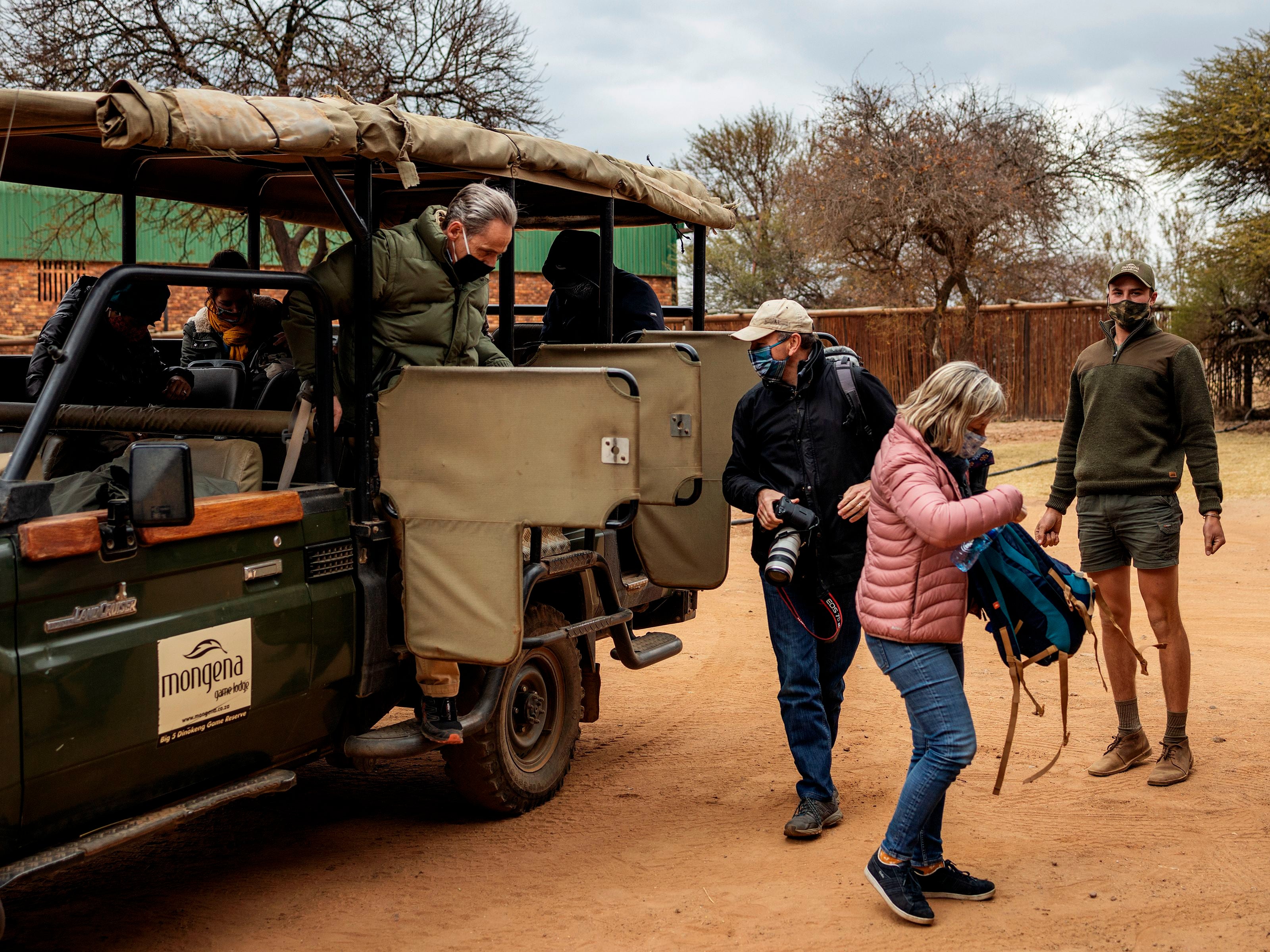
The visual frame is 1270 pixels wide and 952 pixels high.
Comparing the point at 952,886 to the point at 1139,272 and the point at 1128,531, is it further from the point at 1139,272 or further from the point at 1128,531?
the point at 1139,272

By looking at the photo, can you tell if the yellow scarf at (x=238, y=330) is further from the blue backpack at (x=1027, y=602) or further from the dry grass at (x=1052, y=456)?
the dry grass at (x=1052, y=456)

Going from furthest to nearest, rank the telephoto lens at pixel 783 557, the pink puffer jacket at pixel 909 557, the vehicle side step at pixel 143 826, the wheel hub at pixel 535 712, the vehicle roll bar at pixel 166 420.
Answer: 1. the wheel hub at pixel 535 712
2. the vehicle roll bar at pixel 166 420
3. the telephoto lens at pixel 783 557
4. the pink puffer jacket at pixel 909 557
5. the vehicle side step at pixel 143 826

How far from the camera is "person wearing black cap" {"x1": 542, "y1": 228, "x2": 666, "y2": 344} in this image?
6.24 m

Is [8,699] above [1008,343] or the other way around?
the other way around

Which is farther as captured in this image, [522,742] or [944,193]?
[944,193]

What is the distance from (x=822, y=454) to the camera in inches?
193

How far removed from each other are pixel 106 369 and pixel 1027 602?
3.71 metres

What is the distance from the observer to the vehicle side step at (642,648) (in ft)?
19.6

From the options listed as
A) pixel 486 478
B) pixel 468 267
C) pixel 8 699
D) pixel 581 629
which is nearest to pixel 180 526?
pixel 8 699

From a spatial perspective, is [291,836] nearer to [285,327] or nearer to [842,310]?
[285,327]

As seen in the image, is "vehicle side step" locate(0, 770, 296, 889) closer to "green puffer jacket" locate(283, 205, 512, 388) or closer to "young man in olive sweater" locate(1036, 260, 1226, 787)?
"green puffer jacket" locate(283, 205, 512, 388)

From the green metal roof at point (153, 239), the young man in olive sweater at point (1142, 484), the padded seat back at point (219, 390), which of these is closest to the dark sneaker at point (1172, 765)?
the young man in olive sweater at point (1142, 484)

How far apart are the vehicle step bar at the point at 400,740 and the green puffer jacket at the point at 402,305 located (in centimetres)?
130

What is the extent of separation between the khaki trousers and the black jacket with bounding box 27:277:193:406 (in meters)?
1.25
